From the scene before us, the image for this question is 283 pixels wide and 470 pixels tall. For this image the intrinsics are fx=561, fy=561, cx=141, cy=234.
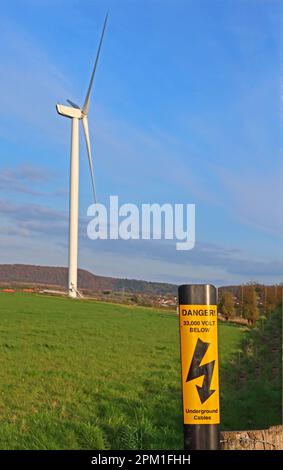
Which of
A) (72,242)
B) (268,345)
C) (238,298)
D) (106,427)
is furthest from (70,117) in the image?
(106,427)

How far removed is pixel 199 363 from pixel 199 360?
29mm

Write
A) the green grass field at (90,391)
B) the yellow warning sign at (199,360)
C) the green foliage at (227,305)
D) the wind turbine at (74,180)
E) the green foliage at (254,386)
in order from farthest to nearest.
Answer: the wind turbine at (74,180)
the green foliage at (227,305)
the green foliage at (254,386)
the green grass field at (90,391)
the yellow warning sign at (199,360)

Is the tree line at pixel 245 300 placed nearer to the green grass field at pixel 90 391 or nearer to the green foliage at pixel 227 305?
the green foliage at pixel 227 305

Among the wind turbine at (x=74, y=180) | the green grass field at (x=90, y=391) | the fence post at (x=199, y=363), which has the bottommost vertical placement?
the green grass field at (x=90, y=391)

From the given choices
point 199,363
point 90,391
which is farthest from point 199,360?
point 90,391

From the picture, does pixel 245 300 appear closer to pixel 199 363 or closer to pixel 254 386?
pixel 254 386

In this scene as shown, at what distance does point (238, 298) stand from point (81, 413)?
32825mm

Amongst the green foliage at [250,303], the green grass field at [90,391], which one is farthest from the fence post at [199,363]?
the green foliage at [250,303]

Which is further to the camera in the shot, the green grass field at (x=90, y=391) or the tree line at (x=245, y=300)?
the tree line at (x=245, y=300)

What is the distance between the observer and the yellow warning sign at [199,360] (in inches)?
191

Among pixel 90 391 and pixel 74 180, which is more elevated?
pixel 74 180

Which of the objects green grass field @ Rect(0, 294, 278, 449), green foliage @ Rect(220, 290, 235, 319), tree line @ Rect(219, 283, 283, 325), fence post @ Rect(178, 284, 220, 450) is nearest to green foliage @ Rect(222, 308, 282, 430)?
green grass field @ Rect(0, 294, 278, 449)

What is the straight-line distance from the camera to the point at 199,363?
16.1 ft

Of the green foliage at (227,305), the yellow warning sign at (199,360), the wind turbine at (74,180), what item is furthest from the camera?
the wind turbine at (74,180)
